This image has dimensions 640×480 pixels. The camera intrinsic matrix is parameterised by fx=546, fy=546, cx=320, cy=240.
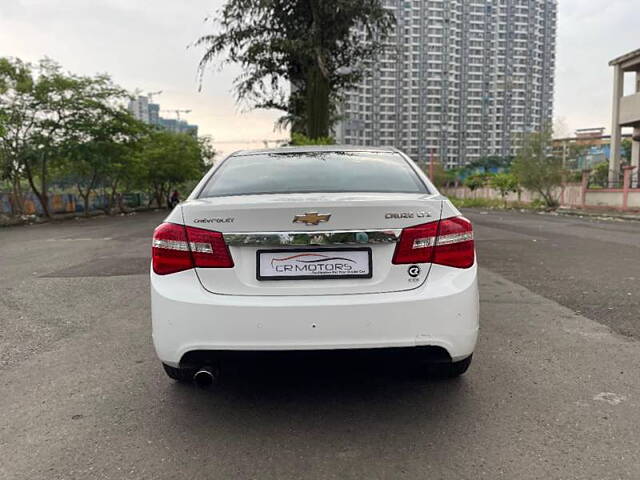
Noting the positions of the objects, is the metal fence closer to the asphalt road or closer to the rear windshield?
the asphalt road

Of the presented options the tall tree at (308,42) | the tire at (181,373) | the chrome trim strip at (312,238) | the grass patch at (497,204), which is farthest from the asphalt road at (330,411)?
the grass patch at (497,204)

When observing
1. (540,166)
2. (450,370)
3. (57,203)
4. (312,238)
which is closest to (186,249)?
(312,238)

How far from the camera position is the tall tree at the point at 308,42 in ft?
61.8

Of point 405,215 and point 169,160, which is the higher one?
point 169,160

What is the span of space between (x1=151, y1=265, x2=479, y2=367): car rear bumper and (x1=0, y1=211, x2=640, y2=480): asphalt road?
459 mm

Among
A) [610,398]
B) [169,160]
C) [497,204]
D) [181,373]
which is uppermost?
[169,160]

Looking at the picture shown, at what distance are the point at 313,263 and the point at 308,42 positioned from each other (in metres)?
17.4

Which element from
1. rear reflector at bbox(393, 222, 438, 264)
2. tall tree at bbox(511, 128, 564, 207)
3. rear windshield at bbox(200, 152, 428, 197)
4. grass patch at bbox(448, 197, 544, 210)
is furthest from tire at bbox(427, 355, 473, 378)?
grass patch at bbox(448, 197, 544, 210)

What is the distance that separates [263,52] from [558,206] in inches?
857

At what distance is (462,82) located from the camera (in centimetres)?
14112

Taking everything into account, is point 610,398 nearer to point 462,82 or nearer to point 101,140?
point 101,140

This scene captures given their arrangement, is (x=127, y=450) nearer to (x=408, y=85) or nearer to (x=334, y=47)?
(x=334, y=47)

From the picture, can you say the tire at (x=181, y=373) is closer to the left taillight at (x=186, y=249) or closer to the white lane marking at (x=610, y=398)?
the left taillight at (x=186, y=249)

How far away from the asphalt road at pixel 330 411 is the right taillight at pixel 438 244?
859 mm
